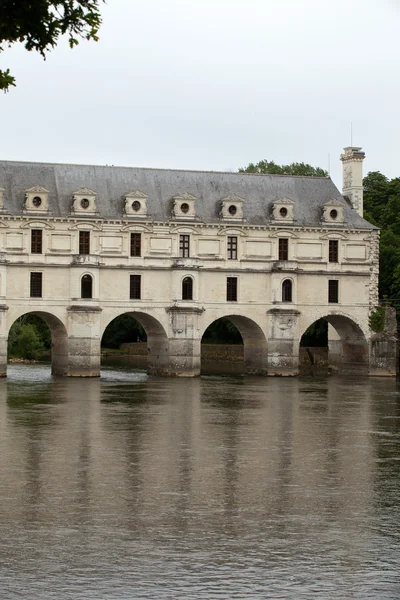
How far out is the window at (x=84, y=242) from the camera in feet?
223

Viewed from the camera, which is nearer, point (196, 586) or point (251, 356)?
point (196, 586)

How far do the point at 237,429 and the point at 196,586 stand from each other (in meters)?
21.4

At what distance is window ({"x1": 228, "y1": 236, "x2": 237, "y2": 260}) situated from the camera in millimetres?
70562

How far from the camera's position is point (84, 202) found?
67875 millimetres

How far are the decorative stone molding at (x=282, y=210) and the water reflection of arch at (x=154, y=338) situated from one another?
9461 mm

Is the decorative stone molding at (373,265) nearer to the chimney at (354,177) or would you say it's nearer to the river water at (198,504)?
the chimney at (354,177)

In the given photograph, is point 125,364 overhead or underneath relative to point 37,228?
underneath

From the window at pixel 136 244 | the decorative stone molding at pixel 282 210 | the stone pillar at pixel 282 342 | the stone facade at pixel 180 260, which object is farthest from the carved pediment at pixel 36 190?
the stone pillar at pixel 282 342

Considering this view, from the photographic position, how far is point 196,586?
1731 cm

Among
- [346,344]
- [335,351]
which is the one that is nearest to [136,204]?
[346,344]

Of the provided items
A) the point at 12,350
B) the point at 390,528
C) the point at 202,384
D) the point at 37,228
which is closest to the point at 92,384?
the point at 202,384

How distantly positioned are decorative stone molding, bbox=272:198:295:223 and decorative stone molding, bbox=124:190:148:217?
786cm

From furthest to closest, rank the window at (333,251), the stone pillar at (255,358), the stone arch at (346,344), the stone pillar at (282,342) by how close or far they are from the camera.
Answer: the stone arch at (346,344)
the window at (333,251)
the stone pillar at (255,358)
the stone pillar at (282,342)

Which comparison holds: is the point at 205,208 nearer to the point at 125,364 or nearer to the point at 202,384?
the point at 202,384
